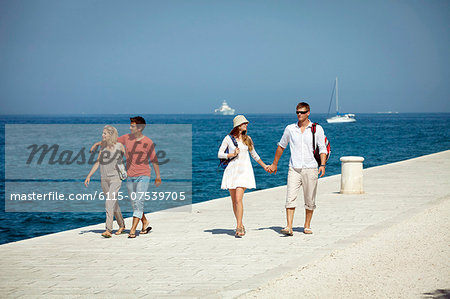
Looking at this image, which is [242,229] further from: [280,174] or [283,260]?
[280,174]

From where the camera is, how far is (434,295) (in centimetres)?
548

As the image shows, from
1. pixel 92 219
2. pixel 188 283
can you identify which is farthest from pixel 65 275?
pixel 92 219

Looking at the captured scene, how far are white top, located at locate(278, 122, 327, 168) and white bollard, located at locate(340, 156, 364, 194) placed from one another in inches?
192

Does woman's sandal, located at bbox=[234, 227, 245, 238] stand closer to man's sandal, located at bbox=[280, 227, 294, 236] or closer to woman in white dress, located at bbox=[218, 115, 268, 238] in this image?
woman in white dress, located at bbox=[218, 115, 268, 238]

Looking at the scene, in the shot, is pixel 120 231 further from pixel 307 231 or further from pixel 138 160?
pixel 307 231

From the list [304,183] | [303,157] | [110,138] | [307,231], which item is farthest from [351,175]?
[110,138]

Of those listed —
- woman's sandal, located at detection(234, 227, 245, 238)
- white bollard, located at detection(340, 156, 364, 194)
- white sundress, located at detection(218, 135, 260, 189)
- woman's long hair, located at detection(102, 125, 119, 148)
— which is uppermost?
woman's long hair, located at detection(102, 125, 119, 148)

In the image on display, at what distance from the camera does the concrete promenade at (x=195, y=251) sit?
19.9ft

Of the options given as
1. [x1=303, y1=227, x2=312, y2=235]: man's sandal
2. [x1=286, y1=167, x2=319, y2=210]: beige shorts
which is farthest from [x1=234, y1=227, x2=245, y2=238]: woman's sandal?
[x1=303, y1=227, x2=312, y2=235]: man's sandal

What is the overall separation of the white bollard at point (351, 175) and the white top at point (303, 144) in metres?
4.87

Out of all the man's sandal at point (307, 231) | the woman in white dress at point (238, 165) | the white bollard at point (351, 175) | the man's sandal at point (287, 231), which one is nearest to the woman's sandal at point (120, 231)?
the woman in white dress at point (238, 165)

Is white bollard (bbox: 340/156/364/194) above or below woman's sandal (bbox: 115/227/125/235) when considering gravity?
above

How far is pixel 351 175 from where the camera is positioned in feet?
43.4

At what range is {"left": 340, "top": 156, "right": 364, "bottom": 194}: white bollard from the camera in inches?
518
